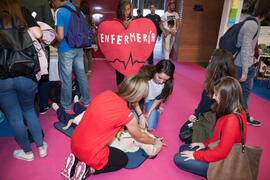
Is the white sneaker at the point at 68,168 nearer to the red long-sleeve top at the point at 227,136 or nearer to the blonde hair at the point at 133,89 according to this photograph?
the blonde hair at the point at 133,89

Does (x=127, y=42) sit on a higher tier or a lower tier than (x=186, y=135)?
higher

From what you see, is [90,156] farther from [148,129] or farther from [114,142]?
[148,129]

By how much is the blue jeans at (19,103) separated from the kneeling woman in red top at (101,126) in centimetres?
53

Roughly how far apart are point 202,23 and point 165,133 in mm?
4955

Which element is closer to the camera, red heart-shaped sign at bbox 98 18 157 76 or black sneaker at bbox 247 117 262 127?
red heart-shaped sign at bbox 98 18 157 76

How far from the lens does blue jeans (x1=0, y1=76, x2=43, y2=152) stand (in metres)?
1.53

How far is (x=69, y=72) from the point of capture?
2.55 m

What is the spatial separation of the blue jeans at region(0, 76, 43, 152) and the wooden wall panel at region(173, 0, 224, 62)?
5.31 m

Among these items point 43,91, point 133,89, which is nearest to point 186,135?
point 133,89

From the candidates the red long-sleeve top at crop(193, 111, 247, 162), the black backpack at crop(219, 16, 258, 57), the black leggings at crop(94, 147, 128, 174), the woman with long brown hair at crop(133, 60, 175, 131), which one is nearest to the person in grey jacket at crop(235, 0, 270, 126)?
the black backpack at crop(219, 16, 258, 57)

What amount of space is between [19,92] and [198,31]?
5.88 m

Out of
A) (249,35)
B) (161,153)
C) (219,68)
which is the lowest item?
(161,153)

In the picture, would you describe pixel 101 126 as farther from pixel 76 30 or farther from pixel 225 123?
pixel 76 30

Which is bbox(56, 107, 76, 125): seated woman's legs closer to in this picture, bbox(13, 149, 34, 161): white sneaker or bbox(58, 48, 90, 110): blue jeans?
bbox(58, 48, 90, 110): blue jeans
